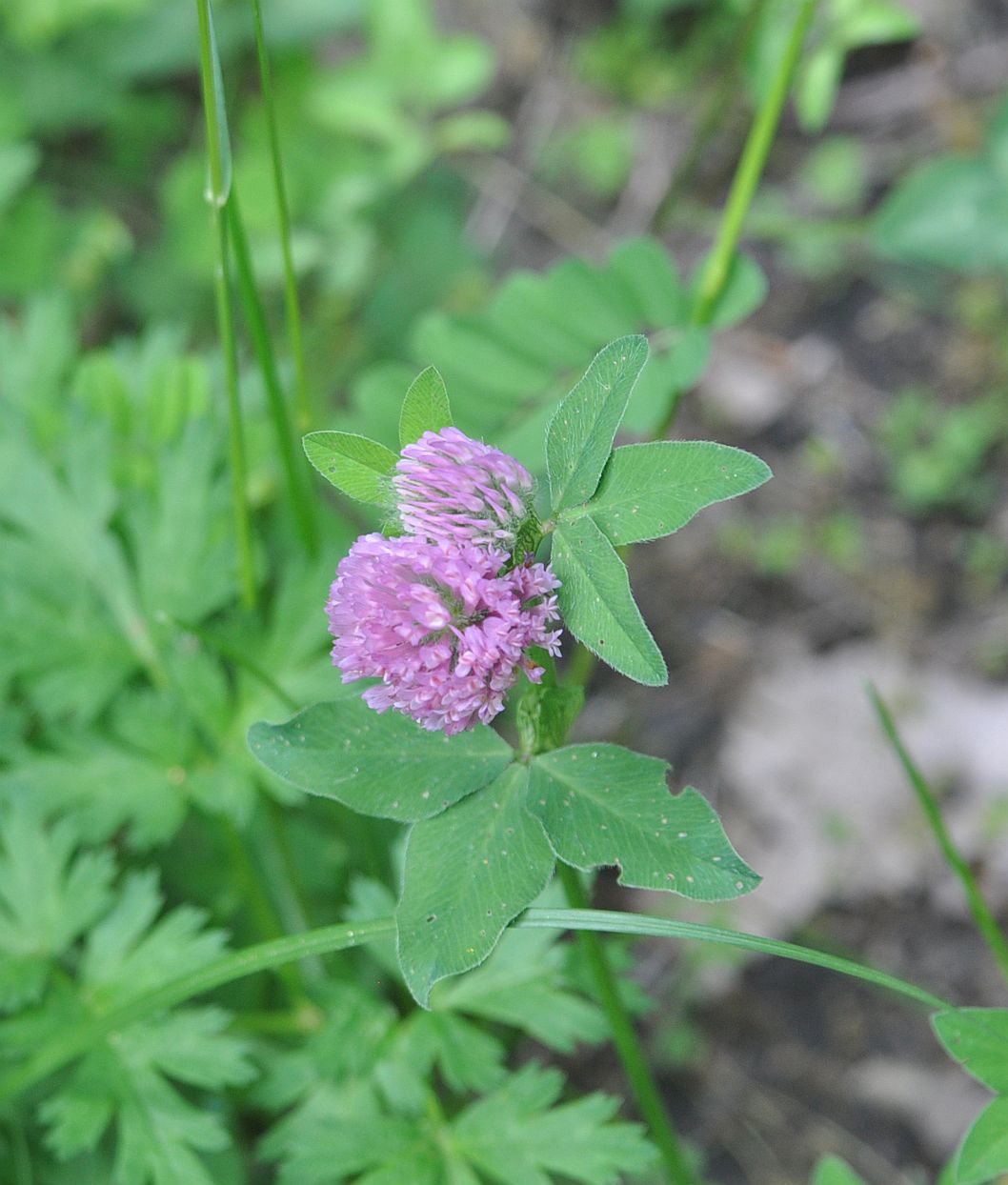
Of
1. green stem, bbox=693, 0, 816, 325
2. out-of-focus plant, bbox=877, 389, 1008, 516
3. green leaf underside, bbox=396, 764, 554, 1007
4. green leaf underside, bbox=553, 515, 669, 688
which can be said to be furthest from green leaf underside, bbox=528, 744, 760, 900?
out-of-focus plant, bbox=877, 389, 1008, 516

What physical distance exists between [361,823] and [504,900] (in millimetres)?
761

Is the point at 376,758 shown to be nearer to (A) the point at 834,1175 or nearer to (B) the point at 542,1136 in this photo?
(B) the point at 542,1136

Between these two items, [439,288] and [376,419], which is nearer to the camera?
[376,419]

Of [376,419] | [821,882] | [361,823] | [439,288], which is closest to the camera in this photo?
[361,823]

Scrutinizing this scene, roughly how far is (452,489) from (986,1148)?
0.92m

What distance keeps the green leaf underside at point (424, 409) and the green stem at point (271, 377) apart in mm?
539

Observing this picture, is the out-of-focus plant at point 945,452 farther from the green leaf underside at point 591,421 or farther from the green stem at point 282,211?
the green leaf underside at point 591,421

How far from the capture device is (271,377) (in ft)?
5.72

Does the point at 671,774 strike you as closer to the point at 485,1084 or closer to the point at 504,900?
the point at 485,1084

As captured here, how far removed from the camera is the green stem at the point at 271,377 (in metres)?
1.65

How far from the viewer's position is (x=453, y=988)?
1720 millimetres

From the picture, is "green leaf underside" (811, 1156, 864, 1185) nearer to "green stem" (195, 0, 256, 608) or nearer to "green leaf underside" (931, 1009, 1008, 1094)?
"green leaf underside" (931, 1009, 1008, 1094)

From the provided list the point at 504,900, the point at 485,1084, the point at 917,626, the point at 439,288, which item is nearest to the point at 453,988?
the point at 485,1084

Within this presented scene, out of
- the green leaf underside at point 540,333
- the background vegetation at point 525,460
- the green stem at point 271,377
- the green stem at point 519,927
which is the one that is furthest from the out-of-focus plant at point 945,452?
the green stem at point 519,927
